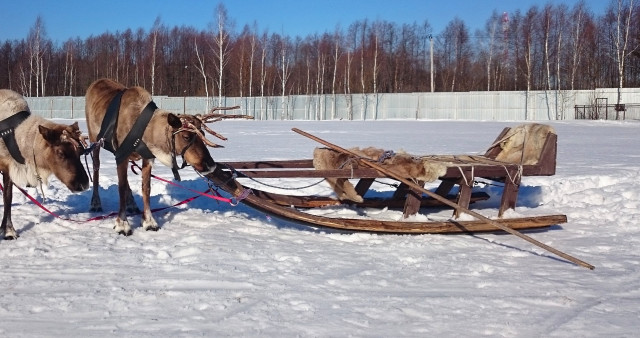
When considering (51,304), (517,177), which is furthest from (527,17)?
(51,304)

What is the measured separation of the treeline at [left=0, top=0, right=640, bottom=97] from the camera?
5581 centimetres

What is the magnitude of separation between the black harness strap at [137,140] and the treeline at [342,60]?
47215 mm

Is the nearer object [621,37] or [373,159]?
[373,159]

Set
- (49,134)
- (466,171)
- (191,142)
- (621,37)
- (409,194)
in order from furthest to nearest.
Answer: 1. (621,37)
2. (409,194)
3. (466,171)
4. (191,142)
5. (49,134)

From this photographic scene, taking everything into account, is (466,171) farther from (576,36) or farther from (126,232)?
(576,36)

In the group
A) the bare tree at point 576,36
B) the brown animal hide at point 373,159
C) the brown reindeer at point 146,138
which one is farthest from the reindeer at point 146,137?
the bare tree at point 576,36

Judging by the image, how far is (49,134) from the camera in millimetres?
5023

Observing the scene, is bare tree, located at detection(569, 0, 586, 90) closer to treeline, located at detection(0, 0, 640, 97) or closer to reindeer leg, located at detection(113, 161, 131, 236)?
treeline, located at detection(0, 0, 640, 97)

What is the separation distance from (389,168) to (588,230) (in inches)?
79.2

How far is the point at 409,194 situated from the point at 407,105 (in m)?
49.5

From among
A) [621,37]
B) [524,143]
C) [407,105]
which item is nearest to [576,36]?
[621,37]

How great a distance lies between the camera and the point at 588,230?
20.0 feet

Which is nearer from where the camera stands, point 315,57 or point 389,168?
point 389,168

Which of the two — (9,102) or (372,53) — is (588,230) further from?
(372,53)
